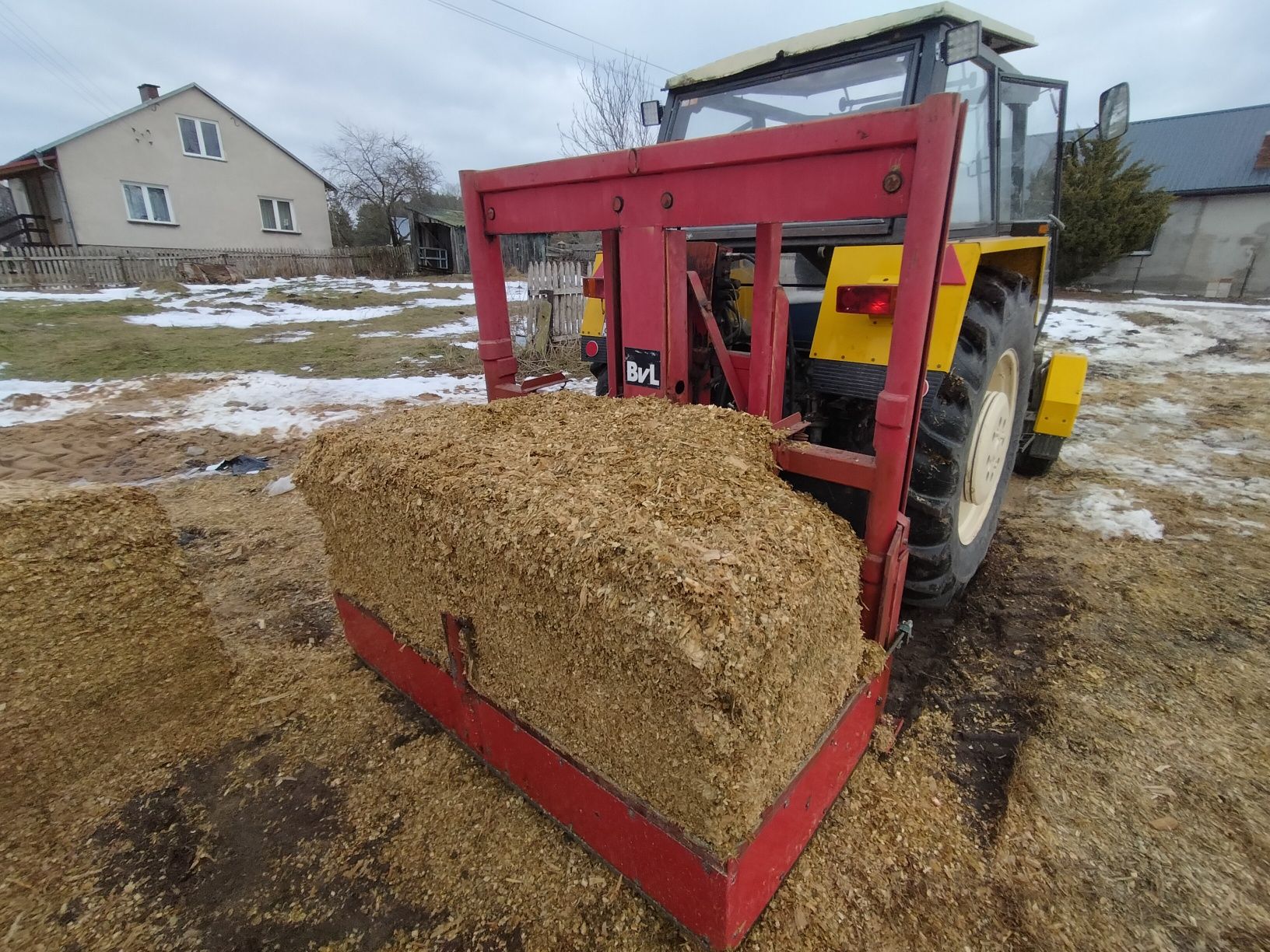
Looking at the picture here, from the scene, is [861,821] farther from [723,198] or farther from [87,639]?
[87,639]

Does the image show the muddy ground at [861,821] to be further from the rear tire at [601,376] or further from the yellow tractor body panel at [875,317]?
the rear tire at [601,376]

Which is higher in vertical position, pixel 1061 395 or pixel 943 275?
pixel 943 275

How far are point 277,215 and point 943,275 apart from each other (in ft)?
91.7

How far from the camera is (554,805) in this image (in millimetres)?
1850

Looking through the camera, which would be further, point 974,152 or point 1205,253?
point 1205,253

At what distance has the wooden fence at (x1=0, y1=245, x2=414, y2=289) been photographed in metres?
16.2

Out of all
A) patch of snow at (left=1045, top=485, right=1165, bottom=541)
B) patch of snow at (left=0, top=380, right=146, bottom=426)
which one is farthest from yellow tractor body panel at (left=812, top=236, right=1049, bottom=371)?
patch of snow at (left=0, top=380, right=146, bottom=426)

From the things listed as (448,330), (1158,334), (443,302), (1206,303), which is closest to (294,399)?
(448,330)

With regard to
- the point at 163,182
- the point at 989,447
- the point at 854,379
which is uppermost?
the point at 163,182

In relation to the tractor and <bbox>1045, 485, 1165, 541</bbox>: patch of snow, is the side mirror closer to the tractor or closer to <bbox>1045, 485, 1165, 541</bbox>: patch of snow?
the tractor

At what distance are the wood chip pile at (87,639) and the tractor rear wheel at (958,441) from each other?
2.81m

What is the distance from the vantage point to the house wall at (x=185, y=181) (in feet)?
61.4

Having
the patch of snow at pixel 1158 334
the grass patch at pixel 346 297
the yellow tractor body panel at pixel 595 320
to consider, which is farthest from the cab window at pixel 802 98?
the grass patch at pixel 346 297

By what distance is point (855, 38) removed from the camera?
2.77m
